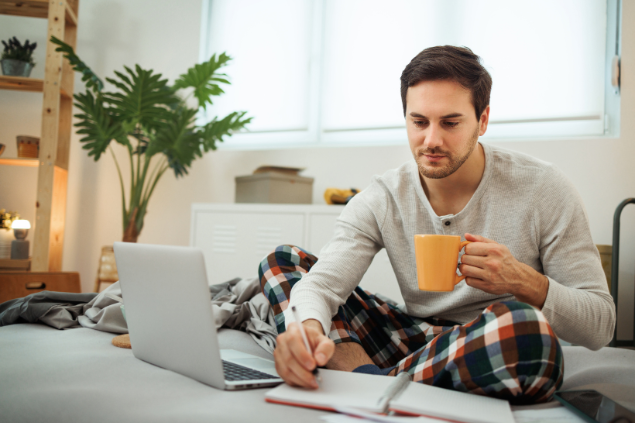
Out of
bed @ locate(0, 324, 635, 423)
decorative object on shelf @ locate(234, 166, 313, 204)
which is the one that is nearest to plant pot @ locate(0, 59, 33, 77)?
decorative object on shelf @ locate(234, 166, 313, 204)

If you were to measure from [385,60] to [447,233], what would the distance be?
1.92 m

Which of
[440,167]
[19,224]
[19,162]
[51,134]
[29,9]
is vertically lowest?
[19,224]

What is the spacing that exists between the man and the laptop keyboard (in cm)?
12

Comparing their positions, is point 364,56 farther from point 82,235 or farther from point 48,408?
point 48,408

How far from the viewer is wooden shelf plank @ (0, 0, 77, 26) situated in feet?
9.02

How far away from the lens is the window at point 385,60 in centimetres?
238

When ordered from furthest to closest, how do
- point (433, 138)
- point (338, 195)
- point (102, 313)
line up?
point (338, 195)
point (102, 313)
point (433, 138)

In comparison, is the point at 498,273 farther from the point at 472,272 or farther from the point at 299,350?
the point at 299,350

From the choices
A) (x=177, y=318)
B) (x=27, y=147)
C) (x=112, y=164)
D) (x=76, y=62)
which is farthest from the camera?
(x=112, y=164)

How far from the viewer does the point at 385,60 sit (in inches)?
111

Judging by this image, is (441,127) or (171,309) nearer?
(171,309)

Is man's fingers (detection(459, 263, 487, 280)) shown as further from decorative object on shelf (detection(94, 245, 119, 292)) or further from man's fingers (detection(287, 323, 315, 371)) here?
decorative object on shelf (detection(94, 245, 119, 292))

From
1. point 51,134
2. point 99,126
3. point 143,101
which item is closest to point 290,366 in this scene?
point 143,101

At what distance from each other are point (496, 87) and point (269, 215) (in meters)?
1.34
